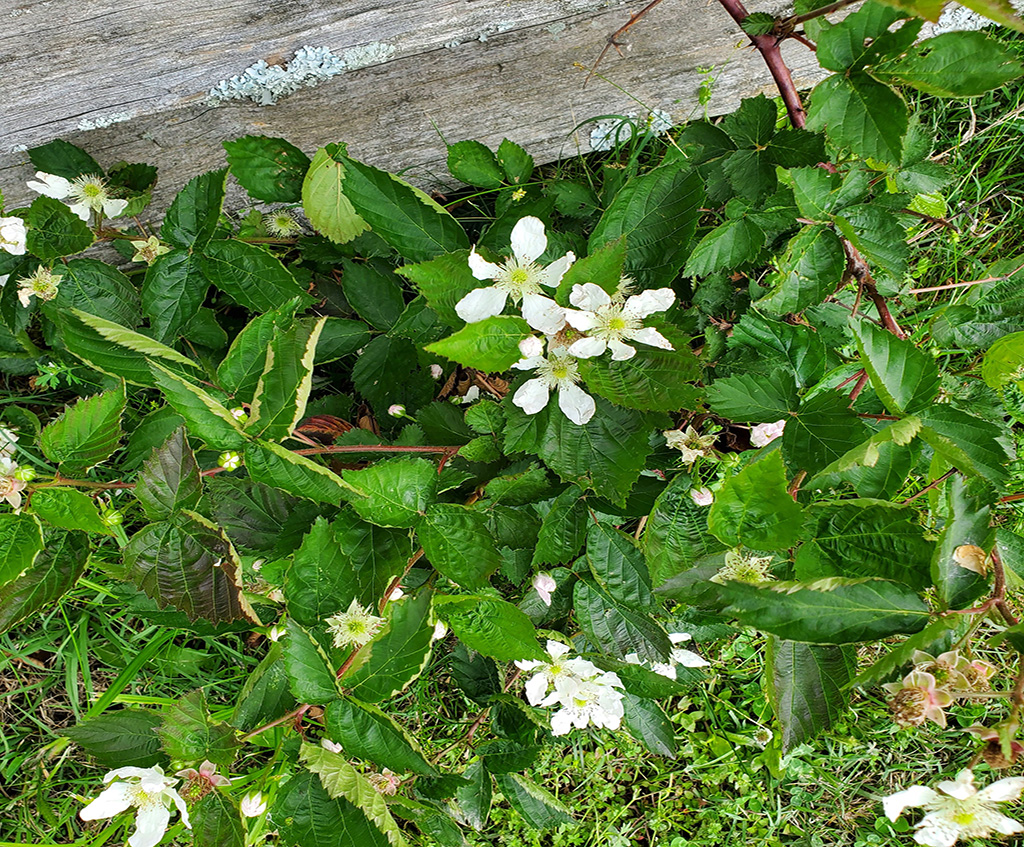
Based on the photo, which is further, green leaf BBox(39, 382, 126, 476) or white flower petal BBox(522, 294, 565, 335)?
green leaf BBox(39, 382, 126, 476)

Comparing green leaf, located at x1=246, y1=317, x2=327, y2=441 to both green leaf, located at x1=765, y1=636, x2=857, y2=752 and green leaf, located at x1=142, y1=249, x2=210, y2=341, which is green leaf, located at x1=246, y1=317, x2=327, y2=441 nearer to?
green leaf, located at x1=142, y1=249, x2=210, y2=341

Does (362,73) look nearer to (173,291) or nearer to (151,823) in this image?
(173,291)

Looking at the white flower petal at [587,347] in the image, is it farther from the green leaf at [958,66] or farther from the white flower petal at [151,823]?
the white flower petal at [151,823]

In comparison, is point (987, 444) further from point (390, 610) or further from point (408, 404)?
point (408, 404)

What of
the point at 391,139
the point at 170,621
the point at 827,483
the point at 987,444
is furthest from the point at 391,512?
the point at 391,139

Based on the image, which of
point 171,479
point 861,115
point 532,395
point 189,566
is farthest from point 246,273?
point 861,115

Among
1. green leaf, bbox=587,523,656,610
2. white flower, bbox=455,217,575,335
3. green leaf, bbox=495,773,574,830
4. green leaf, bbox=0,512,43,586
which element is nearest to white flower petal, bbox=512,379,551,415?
white flower, bbox=455,217,575,335
